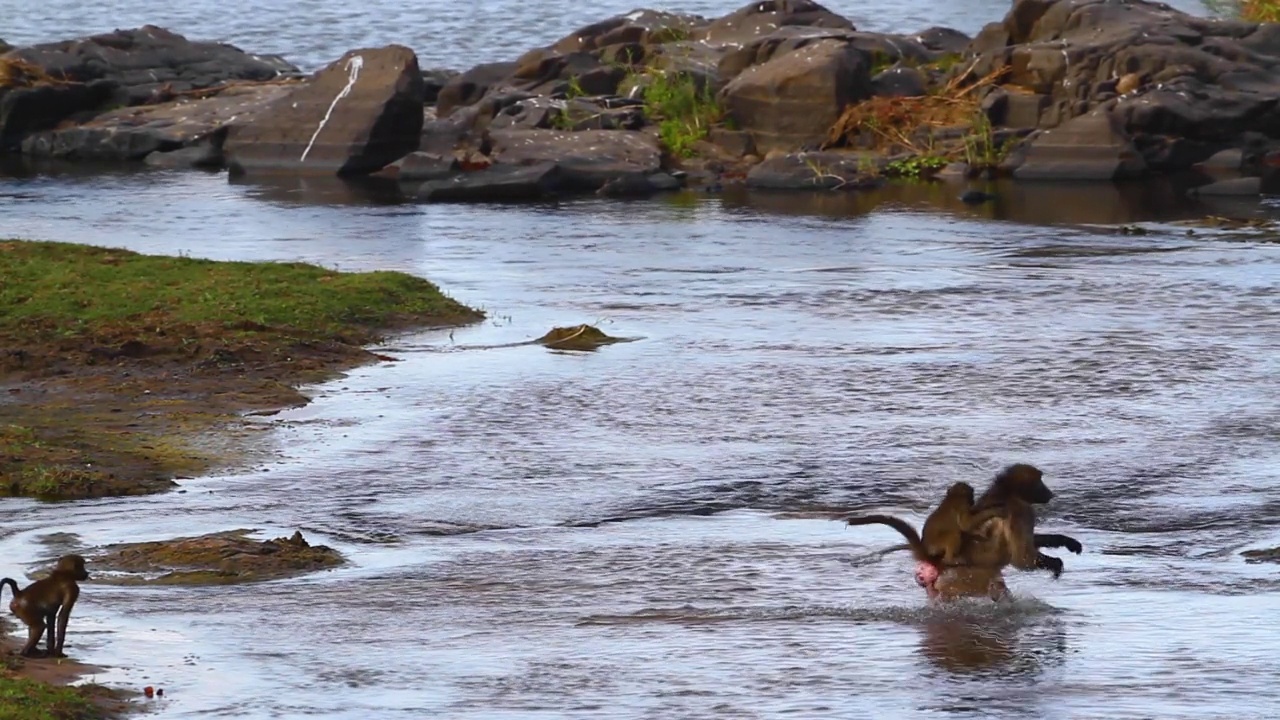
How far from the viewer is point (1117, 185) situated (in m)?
29.9

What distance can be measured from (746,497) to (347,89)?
22885mm

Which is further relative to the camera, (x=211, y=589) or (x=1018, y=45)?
(x=1018, y=45)

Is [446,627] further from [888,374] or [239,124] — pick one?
[239,124]

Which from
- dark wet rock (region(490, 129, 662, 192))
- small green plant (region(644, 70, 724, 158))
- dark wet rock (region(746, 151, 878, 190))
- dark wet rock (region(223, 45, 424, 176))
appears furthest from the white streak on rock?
dark wet rock (region(746, 151, 878, 190))

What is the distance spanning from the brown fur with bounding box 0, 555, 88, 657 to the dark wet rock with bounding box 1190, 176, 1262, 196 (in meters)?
21.8

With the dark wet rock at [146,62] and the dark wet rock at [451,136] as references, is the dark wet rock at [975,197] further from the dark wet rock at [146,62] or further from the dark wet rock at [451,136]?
the dark wet rock at [146,62]

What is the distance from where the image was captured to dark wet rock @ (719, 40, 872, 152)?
109 ft

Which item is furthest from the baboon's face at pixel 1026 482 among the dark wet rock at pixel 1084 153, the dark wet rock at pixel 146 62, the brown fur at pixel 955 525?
the dark wet rock at pixel 146 62

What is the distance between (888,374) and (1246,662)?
7.11 m

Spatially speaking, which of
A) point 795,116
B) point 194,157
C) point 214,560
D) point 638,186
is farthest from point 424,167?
point 214,560

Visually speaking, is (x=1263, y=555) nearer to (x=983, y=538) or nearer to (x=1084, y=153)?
(x=983, y=538)

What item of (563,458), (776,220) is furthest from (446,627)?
(776,220)

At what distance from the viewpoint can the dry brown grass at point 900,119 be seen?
33.0 m

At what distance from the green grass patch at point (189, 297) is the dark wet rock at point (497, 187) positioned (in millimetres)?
9989
